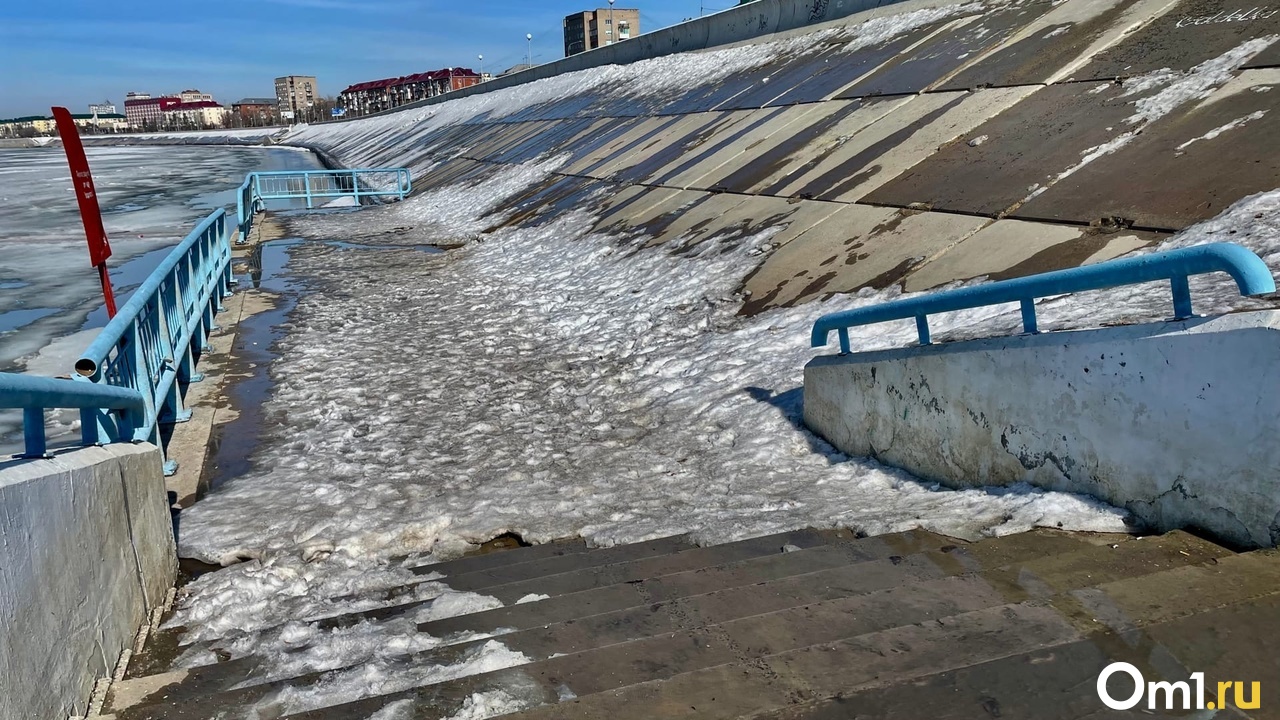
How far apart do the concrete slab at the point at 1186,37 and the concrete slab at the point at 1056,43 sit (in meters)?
0.35

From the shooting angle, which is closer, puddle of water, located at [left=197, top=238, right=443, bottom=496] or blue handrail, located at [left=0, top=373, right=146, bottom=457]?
blue handrail, located at [left=0, top=373, right=146, bottom=457]

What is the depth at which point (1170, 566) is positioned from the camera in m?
3.53

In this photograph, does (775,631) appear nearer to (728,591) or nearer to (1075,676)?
(728,591)

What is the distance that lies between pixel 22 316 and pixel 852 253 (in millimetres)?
12116

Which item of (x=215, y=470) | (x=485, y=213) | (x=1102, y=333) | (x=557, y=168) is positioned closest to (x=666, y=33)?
(x=557, y=168)

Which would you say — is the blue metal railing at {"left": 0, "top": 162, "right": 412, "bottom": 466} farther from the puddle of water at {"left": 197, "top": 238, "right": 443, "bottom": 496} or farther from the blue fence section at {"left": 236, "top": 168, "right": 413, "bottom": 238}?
the blue fence section at {"left": 236, "top": 168, "right": 413, "bottom": 238}

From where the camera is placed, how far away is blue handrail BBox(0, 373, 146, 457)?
3.25 meters

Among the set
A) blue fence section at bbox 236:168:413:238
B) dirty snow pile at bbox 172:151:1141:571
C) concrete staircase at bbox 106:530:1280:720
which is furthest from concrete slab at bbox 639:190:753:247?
blue fence section at bbox 236:168:413:238

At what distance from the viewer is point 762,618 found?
3436mm

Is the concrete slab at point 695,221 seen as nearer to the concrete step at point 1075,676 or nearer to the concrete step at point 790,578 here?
the concrete step at point 790,578

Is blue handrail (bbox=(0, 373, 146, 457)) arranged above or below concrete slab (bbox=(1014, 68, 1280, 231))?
Answer: below

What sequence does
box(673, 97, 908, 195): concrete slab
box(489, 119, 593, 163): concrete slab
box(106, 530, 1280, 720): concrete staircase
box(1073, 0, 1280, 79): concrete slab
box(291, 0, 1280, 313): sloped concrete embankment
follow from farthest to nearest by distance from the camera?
box(489, 119, 593, 163): concrete slab, box(673, 97, 908, 195): concrete slab, box(1073, 0, 1280, 79): concrete slab, box(291, 0, 1280, 313): sloped concrete embankment, box(106, 530, 1280, 720): concrete staircase

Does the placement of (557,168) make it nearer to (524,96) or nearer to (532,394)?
(532,394)

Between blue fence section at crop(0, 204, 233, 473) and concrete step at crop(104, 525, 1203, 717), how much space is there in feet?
3.97
